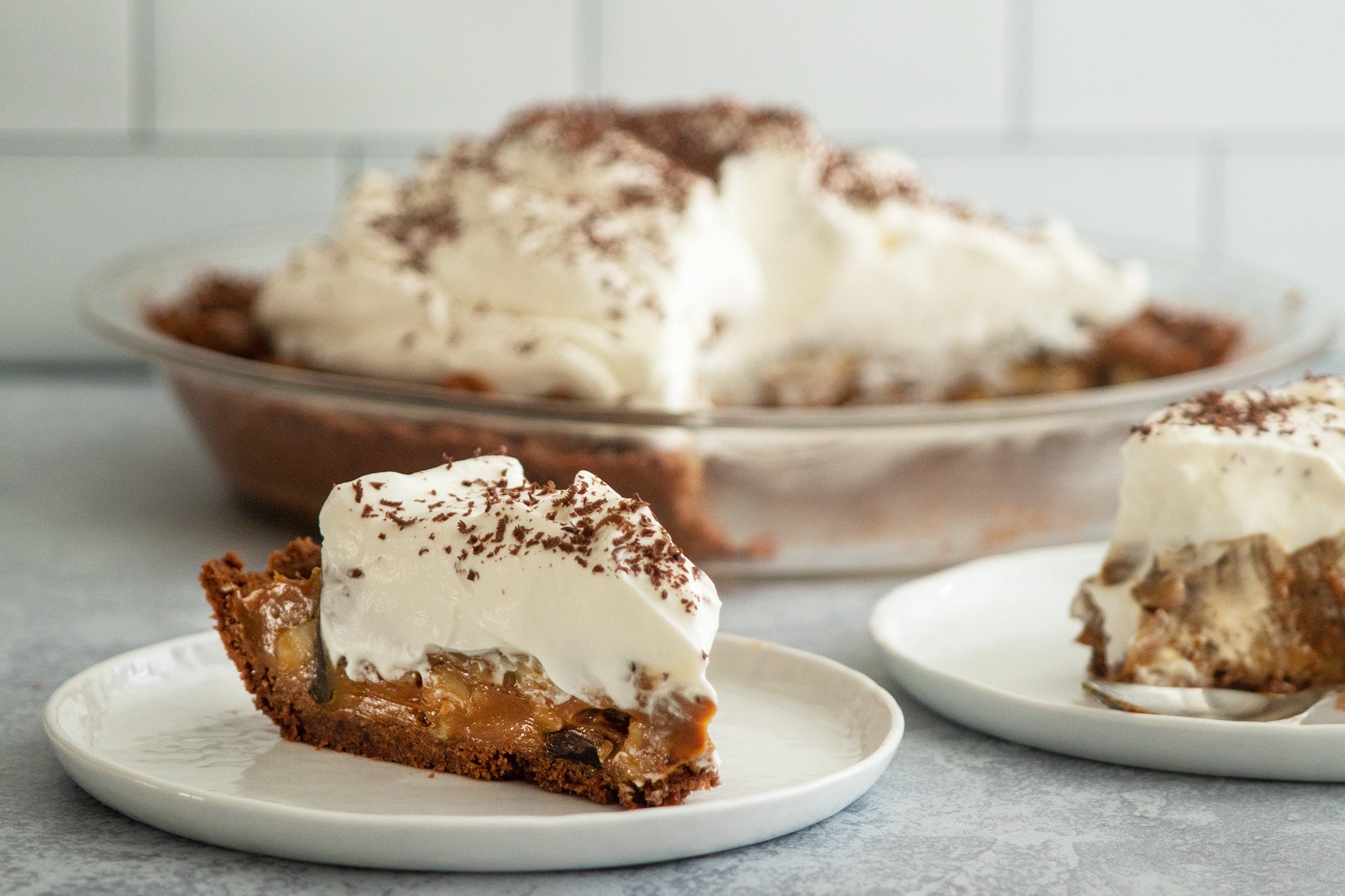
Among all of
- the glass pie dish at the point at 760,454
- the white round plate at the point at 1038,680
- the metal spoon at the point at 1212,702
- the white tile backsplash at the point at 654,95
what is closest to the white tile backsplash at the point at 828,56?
the white tile backsplash at the point at 654,95

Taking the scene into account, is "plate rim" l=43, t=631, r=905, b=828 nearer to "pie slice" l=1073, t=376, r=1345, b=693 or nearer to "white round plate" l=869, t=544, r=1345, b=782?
"white round plate" l=869, t=544, r=1345, b=782

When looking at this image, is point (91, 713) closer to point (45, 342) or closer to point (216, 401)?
point (216, 401)

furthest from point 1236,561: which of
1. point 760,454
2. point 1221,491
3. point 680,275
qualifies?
point 680,275

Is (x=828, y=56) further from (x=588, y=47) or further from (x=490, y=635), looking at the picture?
(x=490, y=635)

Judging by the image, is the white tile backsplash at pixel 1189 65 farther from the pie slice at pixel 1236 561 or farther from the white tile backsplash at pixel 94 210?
the pie slice at pixel 1236 561

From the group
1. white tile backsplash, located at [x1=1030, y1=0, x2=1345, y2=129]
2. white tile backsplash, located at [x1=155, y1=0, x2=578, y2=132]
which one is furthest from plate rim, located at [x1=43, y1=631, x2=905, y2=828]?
white tile backsplash, located at [x1=1030, y1=0, x2=1345, y2=129]
